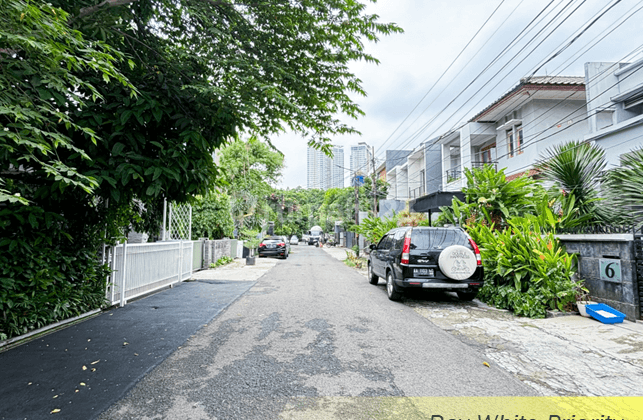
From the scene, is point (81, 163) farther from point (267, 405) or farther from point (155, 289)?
point (155, 289)

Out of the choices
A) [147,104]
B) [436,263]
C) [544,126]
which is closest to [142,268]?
[147,104]

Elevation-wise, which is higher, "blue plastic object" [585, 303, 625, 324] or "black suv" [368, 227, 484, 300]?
"black suv" [368, 227, 484, 300]

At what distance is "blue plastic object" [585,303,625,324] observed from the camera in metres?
5.68

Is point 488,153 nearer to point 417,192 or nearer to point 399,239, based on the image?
point 417,192

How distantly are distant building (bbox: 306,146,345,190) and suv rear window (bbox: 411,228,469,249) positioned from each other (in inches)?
1192

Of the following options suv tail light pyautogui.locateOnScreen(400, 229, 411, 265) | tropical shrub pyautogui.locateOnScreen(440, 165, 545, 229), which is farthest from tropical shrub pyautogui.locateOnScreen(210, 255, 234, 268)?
tropical shrub pyautogui.locateOnScreen(440, 165, 545, 229)

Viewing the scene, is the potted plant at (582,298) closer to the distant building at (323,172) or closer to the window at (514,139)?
the window at (514,139)

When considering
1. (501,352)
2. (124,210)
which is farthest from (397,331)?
(124,210)

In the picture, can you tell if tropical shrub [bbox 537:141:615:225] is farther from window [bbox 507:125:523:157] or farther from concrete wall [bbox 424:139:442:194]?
concrete wall [bbox 424:139:442:194]

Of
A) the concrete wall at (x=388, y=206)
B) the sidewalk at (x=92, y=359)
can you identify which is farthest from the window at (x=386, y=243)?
the concrete wall at (x=388, y=206)

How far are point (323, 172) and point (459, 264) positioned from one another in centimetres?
4359

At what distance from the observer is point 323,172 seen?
5012cm

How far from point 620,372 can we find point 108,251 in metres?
8.11

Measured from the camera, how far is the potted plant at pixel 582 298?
6.19 meters
